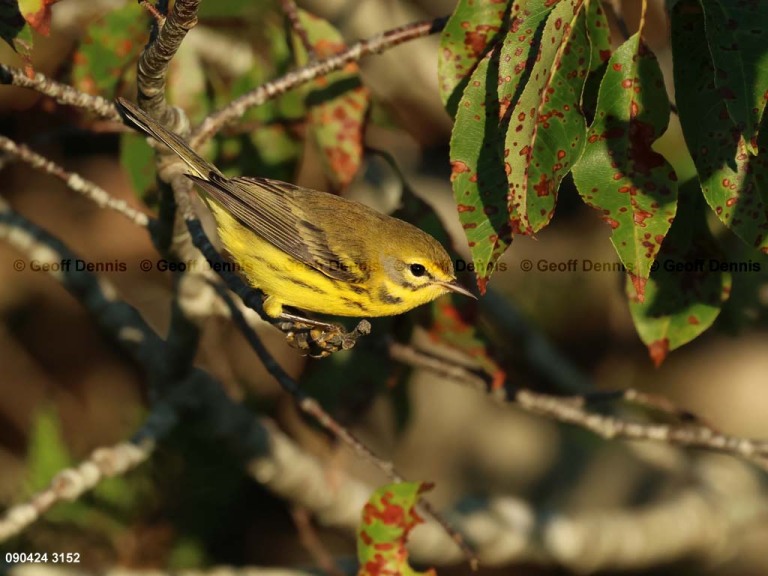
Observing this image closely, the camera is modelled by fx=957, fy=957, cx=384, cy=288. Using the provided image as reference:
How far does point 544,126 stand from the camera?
6.54 feet

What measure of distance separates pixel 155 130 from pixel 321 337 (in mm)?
749

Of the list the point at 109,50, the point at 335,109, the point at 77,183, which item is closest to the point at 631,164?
the point at 335,109

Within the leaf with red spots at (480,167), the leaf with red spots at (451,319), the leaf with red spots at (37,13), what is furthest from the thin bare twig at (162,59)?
the leaf with red spots at (451,319)

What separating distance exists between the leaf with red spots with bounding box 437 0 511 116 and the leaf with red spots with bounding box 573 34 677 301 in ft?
1.29

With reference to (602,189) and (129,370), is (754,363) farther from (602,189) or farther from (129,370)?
(602,189)

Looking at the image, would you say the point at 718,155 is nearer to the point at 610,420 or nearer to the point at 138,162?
the point at 610,420

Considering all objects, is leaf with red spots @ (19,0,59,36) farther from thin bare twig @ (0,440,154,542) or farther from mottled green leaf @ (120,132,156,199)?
thin bare twig @ (0,440,154,542)

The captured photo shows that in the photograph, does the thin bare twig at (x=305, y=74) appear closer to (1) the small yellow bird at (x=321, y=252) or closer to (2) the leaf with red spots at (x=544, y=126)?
(1) the small yellow bird at (x=321, y=252)

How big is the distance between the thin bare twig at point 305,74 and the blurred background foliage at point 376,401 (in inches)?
56.6

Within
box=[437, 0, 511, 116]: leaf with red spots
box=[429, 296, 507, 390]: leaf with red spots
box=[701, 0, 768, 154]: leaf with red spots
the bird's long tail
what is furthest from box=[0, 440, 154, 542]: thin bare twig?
box=[701, 0, 768, 154]: leaf with red spots

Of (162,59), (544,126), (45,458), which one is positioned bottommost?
(45,458)

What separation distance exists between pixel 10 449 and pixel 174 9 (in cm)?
409

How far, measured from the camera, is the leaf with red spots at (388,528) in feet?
8.10

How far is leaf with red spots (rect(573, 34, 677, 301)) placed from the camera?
2.11 meters
